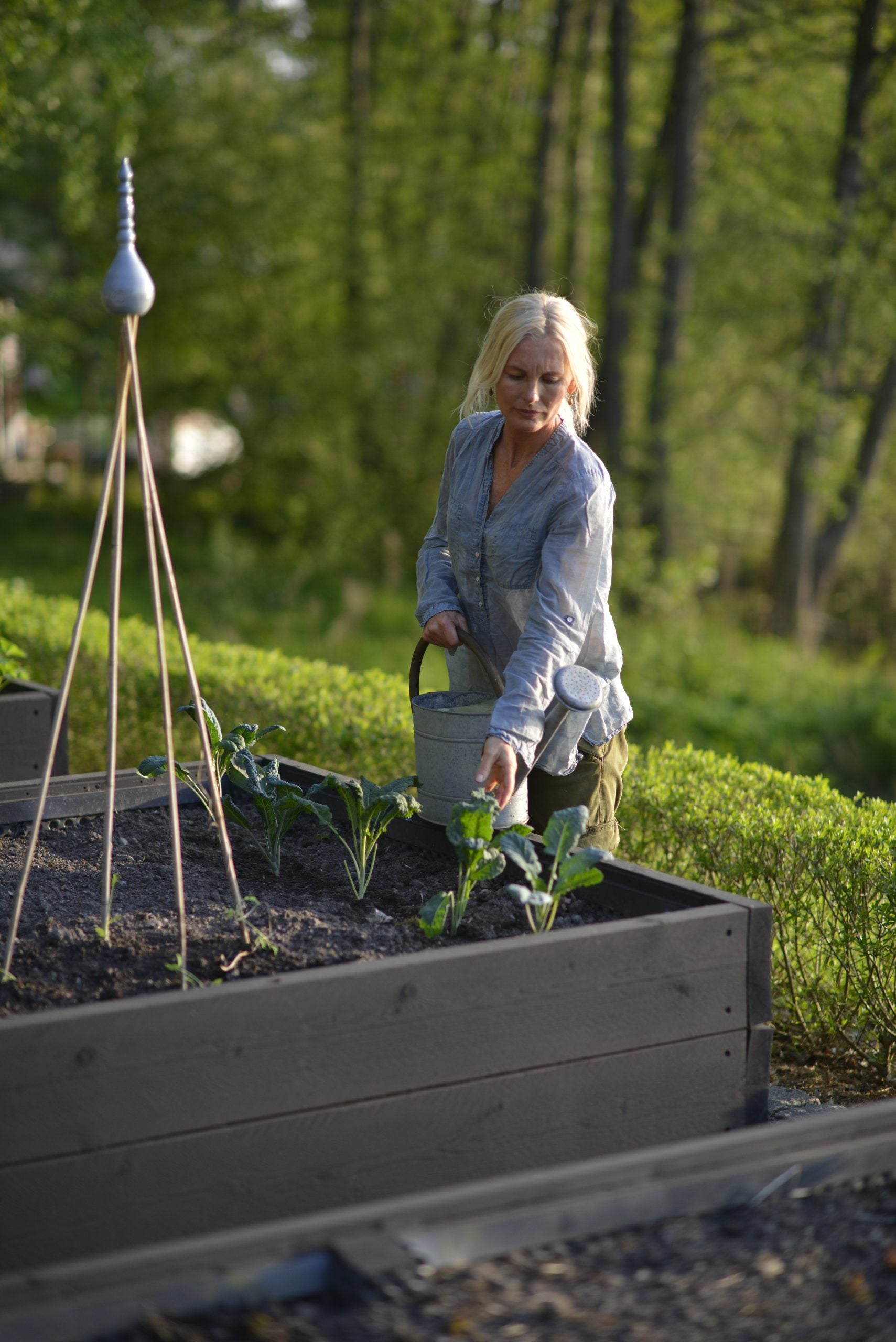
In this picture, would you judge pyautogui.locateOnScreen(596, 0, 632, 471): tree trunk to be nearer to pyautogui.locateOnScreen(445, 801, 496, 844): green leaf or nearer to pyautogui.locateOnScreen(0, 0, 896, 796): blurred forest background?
pyautogui.locateOnScreen(0, 0, 896, 796): blurred forest background

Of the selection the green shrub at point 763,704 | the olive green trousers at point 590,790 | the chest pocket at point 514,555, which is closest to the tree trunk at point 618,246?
the green shrub at point 763,704

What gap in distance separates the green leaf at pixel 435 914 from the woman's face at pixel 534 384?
3.60 ft

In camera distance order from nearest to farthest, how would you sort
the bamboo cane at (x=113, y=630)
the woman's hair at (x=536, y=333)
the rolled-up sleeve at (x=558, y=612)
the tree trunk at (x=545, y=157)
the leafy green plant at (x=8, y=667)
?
1. the bamboo cane at (x=113, y=630)
2. the rolled-up sleeve at (x=558, y=612)
3. the woman's hair at (x=536, y=333)
4. the leafy green plant at (x=8, y=667)
5. the tree trunk at (x=545, y=157)

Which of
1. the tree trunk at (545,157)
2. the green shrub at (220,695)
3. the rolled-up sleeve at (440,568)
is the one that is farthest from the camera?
the tree trunk at (545,157)

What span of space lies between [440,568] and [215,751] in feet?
2.69

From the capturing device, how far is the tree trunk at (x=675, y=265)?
442 inches

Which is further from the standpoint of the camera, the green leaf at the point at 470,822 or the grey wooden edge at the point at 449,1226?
the green leaf at the point at 470,822

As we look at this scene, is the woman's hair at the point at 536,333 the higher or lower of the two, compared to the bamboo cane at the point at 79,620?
higher

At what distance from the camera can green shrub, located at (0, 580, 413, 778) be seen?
5.00m

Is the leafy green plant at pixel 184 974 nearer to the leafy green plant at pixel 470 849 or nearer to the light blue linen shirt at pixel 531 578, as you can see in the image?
the leafy green plant at pixel 470 849

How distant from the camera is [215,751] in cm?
356

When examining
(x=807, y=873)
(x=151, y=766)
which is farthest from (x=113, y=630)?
(x=807, y=873)

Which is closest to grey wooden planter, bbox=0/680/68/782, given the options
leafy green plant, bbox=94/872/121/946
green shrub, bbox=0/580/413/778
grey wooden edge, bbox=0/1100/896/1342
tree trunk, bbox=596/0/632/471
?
green shrub, bbox=0/580/413/778

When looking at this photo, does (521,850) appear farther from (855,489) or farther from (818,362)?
(855,489)
